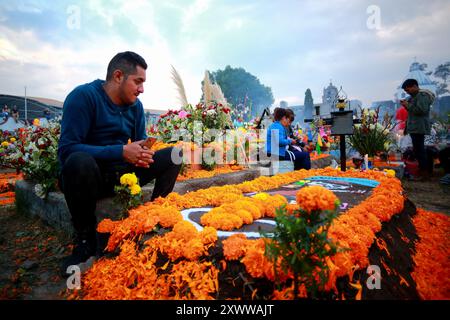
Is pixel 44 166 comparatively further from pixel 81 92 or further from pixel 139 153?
pixel 139 153

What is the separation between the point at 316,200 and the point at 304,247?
196 mm

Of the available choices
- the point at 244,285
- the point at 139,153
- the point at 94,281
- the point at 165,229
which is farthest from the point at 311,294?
the point at 139,153

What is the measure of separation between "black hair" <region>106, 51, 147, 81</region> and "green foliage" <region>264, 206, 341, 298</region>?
188 centimetres

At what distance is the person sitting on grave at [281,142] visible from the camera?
18.1 feet

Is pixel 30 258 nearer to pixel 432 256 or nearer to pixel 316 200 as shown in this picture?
pixel 316 200

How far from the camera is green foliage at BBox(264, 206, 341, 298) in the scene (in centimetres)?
111

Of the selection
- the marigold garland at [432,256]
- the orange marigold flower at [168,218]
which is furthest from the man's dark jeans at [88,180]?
the marigold garland at [432,256]

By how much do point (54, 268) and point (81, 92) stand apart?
1.44 m

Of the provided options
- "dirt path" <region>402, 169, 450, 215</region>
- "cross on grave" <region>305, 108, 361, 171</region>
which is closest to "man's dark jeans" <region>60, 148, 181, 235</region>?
"cross on grave" <region>305, 108, 361, 171</region>

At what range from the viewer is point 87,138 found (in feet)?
7.73

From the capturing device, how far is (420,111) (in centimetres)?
625

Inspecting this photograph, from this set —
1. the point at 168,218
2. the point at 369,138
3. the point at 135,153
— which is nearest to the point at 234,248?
the point at 168,218

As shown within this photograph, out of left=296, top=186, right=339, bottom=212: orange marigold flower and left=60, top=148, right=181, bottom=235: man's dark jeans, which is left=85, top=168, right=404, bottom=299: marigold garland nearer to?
left=296, top=186, right=339, bottom=212: orange marigold flower

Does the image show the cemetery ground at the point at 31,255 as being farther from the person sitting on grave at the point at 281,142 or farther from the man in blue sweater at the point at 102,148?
the person sitting on grave at the point at 281,142
